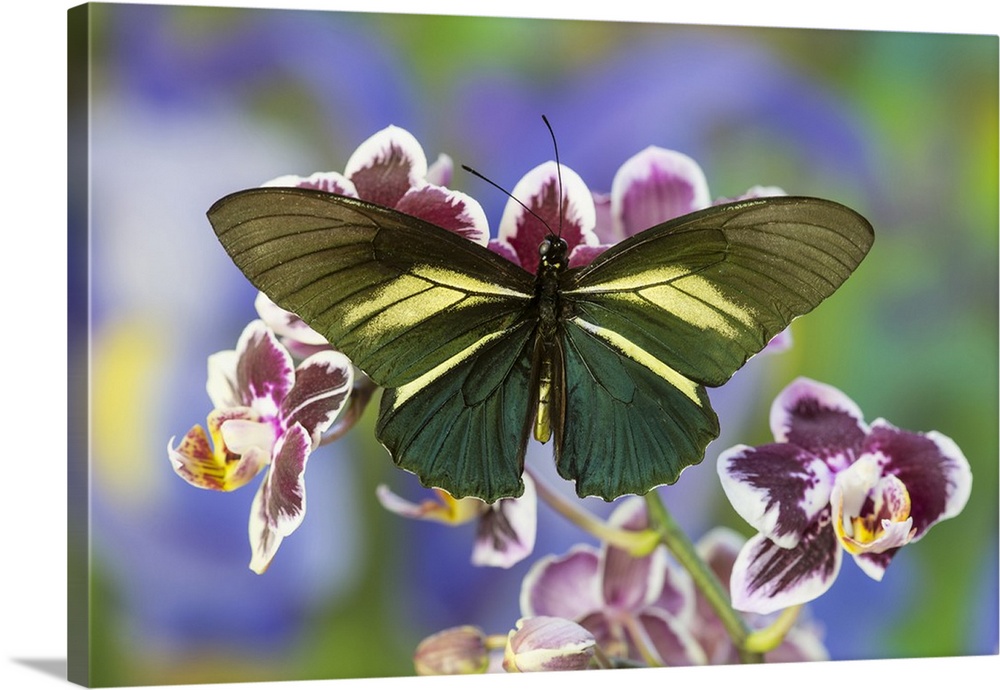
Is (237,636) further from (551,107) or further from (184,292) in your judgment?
(551,107)

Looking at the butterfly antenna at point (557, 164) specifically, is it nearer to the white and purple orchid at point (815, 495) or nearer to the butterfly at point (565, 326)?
the butterfly at point (565, 326)

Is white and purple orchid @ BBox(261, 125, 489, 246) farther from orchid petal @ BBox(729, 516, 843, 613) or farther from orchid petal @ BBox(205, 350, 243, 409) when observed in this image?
orchid petal @ BBox(729, 516, 843, 613)

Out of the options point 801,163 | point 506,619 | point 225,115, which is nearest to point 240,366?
point 225,115

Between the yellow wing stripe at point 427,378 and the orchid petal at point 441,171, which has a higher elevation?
the orchid petal at point 441,171

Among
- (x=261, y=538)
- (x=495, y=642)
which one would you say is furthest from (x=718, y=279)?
(x=261, y=538)

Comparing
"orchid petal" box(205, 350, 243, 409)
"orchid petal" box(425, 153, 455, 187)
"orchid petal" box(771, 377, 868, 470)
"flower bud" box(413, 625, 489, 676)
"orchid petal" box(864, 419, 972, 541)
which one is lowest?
"flower bud" box(413, 625, 489, 676)

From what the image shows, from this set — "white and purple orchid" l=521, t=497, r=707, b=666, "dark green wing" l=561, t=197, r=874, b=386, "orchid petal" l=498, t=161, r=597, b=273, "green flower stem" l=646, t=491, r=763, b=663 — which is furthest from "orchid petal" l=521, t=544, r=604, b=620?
"orchid petal" l=498, t=161, r=597, b=273

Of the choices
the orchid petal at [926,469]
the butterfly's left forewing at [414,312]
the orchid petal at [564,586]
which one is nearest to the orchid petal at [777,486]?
the orchid petal at [926,469]

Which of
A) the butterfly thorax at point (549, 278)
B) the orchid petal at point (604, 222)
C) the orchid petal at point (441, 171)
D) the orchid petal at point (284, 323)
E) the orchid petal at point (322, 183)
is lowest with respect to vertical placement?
the orchid petal at point (284, 323)

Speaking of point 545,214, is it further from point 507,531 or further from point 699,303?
point 507,531

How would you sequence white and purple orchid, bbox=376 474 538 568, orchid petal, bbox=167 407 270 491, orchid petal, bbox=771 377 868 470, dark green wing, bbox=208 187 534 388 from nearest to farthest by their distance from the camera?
dark green wing, bbox=208 187 534 388 < orchid petal, bbox=167 407 270 491 < white and purple orchid, bbox=376 474 538 568 < orchid petal, bbox=771 377 868 470
